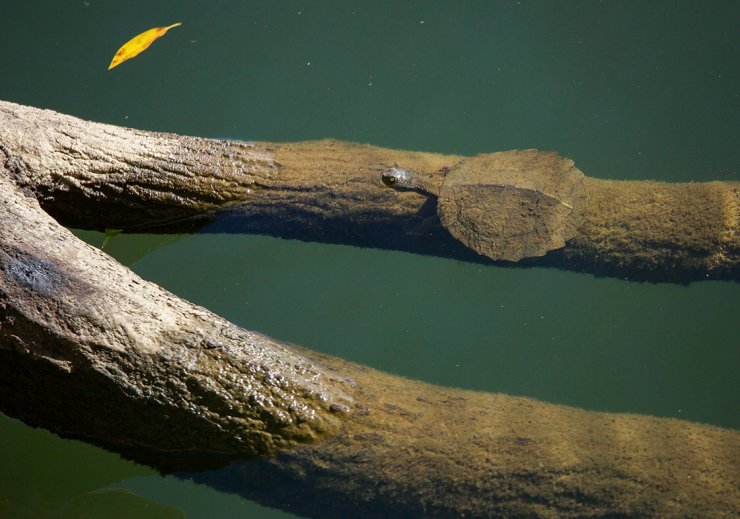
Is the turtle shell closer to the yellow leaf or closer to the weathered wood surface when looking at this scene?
the weathered wood surface

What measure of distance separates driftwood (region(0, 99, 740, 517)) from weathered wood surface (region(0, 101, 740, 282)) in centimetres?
29

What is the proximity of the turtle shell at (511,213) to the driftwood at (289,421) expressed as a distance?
646mm

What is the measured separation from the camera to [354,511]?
2.32 metres

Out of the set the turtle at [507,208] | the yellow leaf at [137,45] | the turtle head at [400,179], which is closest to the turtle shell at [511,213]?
the turtle at [507,208]

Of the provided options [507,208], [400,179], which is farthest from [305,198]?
[507,208]

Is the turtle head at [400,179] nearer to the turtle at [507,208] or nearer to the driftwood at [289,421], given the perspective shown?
the turtle at [507,208]

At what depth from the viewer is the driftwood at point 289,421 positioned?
2102mm

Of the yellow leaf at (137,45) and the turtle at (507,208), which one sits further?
the yellow leaf at (137,45)

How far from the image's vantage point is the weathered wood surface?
9.09 feet

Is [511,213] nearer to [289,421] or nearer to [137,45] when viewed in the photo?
[289,421]

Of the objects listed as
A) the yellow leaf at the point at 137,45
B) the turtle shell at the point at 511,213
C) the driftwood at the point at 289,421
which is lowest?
the driftwood at the point at 289,421

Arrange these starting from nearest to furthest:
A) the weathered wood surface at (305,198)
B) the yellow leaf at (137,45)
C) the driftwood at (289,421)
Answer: the driftwood at (289,421)
the weathered wood surface at (305,198)
the yellow leaf at (137,45)

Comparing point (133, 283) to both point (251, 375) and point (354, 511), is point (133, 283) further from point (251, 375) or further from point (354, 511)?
point (354, 511)

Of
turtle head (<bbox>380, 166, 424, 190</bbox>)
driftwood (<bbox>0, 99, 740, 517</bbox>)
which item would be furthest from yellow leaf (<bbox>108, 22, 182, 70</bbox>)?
turtle head (<bbox>380, 166, 424, 190</bbox>)
